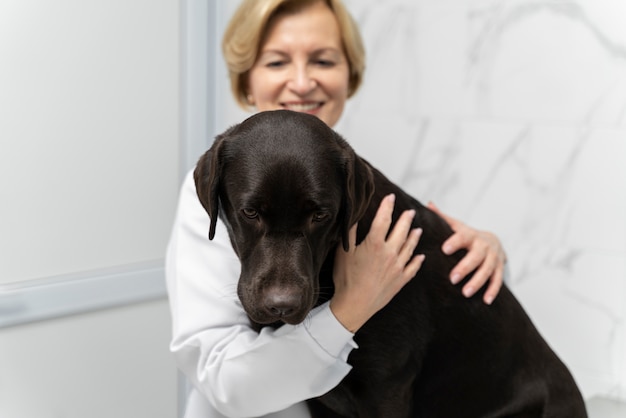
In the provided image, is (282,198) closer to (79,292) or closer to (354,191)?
(354,191)

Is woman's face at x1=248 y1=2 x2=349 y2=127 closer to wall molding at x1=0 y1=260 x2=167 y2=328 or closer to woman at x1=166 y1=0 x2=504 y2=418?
woman at x1=166 y1=0 x2=504 y2=418

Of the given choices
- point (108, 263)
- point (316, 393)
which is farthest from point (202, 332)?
point (108, 263)

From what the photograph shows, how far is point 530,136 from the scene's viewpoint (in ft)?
8.54

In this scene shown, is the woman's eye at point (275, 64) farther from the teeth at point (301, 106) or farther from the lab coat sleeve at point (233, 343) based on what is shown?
the lab coat sleeve at point (233, 343)

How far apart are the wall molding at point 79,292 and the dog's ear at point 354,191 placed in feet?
4.63

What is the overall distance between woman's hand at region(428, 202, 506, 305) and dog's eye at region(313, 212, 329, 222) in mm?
398

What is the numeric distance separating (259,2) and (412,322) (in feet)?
3.17

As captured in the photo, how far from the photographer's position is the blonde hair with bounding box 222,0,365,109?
6.77 feet

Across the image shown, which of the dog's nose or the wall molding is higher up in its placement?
the dog's nose

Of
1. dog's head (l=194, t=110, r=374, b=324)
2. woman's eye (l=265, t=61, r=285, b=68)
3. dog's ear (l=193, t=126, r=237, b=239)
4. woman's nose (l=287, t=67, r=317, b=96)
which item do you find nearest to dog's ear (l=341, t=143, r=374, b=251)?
dog's head (l=194, t=110, r=374, b=324)

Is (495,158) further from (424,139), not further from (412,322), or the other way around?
(412,322)

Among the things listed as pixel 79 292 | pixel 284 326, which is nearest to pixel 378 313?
pixel 284 326

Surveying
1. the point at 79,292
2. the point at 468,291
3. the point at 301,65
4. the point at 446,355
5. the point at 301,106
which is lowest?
the point at 79,292

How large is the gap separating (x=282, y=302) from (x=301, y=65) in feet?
2.83
